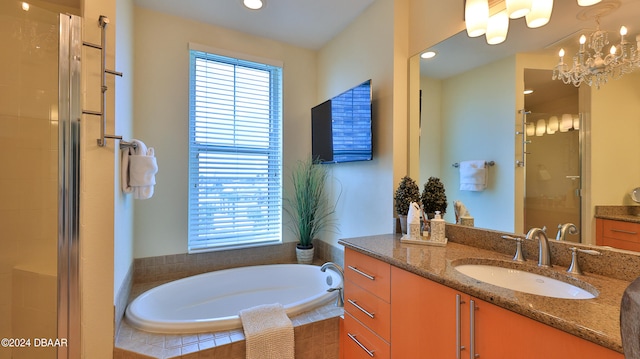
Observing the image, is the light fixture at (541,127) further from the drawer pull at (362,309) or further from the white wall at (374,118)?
the drawer pull at (362,309)

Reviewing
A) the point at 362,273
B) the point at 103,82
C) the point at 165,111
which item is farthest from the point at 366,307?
the point at 165,111

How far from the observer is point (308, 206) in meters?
2.70

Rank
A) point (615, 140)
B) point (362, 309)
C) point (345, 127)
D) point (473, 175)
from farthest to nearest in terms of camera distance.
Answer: point (345, 127) → point (473, 175) → point (362, 309) → point (615, 140)

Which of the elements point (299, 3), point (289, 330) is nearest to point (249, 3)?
point (299, 3)

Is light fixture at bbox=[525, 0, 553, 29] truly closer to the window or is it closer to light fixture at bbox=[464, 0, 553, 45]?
light fixture at bbox=[464, 0, 553, 45]

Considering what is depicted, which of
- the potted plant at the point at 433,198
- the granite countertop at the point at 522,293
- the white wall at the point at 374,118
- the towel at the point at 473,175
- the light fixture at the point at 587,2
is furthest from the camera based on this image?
the white wall at the point at 374,118

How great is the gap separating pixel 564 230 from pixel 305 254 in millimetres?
1994

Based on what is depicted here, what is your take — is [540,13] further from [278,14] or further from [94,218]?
[94,218]

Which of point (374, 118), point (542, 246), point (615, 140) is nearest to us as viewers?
point (615, 140)

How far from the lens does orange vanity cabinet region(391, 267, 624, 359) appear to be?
0.74 meters

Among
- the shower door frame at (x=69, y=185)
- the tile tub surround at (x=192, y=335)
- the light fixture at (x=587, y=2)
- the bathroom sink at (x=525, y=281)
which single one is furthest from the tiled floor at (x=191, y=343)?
the light fixture at (x=587, y=2)

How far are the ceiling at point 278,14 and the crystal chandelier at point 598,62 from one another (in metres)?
1.44

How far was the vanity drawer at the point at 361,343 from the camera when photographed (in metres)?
1.36

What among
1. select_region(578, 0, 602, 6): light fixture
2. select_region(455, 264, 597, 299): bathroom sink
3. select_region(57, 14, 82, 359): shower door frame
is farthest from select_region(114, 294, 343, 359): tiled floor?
select_region(578, 0, 602, 6): light fixture
